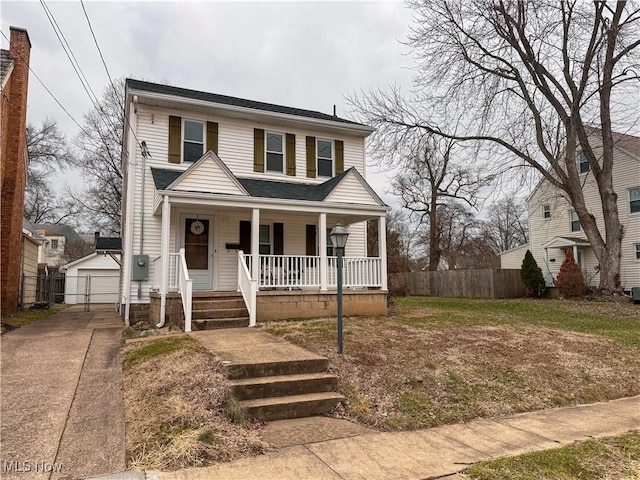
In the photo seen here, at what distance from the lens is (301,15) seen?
8.94m

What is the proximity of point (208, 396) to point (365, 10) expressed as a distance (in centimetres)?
891

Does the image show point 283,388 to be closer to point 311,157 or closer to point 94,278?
point 311,157

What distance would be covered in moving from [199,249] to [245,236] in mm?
1338

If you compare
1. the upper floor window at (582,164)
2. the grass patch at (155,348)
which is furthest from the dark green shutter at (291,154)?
the upper floor window at (582,164)

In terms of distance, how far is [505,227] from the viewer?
49.2 m

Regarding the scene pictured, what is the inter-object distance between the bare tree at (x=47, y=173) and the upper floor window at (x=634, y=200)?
34997 millimetres

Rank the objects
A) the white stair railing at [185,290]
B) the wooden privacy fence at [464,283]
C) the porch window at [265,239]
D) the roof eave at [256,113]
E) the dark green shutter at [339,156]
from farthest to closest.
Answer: the wooden privacy fence at [464,283], the dark green shutter at [339,156], the porch window at [265,239], the roof eave at [256,113], the white stair railing at [185,290]

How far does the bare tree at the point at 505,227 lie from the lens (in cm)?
4725

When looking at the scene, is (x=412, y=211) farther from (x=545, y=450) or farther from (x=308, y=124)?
(x=545, y=450)

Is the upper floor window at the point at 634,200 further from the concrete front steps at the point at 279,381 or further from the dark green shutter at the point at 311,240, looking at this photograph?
the concrete front steps at the point at 279,381

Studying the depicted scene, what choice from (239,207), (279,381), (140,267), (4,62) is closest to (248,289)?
(239,207)

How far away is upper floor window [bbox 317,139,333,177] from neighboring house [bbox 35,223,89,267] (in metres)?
37.1

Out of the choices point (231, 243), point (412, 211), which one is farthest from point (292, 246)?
point (412, 211)

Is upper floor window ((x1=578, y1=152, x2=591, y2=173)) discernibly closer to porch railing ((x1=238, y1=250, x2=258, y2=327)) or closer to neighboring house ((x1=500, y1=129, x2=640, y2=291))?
neighboring house ((x1=500, y1=129, x2=640, y2=291))
